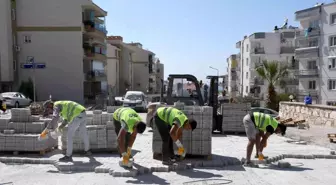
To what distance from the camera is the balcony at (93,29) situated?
36.6 meters

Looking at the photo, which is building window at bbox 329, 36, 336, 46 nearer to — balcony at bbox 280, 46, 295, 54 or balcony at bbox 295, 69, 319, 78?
balcony at bbox 295, 69, 319, 78

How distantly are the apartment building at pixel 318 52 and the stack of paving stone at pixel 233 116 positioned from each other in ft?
75.9

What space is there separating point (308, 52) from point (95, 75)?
24.1 meters

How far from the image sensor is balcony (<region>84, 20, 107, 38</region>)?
3656cm

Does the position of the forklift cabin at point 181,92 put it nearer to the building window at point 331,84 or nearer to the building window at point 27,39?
the building window at point 27,39

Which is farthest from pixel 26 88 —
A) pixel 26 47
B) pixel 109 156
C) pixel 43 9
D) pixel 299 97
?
pixel 299 97

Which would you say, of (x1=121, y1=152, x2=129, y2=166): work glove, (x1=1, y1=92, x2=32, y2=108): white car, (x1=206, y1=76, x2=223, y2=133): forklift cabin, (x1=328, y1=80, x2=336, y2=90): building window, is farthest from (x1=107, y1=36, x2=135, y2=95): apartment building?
(x1=121, y1=152, x2=129, y2=166): work glove

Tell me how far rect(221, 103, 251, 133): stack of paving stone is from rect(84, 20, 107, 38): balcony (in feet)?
84.9

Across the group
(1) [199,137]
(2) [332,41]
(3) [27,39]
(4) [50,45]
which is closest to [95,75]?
(4) [50,45]

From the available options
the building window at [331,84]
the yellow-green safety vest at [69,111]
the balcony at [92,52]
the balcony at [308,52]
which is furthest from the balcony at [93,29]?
the yellow-green safety vest at [69,111]

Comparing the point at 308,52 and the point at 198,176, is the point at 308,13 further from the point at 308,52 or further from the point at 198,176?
the point at 198,176

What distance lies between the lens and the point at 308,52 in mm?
37406

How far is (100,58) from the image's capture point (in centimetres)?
4038

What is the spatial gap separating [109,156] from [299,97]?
33270 millimetres
